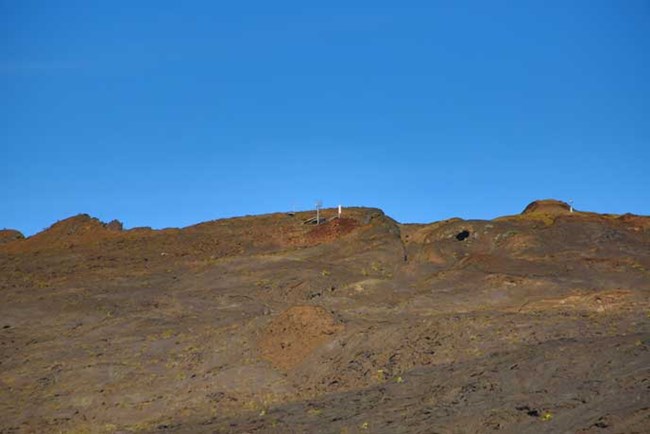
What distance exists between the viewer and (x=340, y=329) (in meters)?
35.2

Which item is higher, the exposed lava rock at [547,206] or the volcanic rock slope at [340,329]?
the exposed lava rock at [547,206]

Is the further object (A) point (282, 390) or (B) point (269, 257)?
(B) point (269, 257)

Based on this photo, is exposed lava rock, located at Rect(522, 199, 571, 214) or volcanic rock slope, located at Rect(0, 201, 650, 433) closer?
volcanic rock slope, located at Rect(0, 201, 650, 433)

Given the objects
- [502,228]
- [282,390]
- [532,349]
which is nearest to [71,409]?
[282,390]

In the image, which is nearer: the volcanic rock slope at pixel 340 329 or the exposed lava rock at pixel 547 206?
the volcanic rock slope at pixel 340 329

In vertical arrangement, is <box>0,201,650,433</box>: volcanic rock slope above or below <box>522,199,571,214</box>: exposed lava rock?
below

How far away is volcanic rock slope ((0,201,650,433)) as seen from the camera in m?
26.6

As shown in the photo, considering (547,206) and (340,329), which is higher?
(547,206)

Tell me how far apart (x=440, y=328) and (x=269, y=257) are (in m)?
17.4

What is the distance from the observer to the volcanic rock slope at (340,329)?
87.2 ft

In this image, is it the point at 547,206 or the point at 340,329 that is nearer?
the point at 340,329

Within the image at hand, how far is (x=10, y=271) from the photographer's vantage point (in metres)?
51.3

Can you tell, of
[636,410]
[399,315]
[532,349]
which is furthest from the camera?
[399,315]

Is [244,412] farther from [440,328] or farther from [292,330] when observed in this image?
[440,328]
